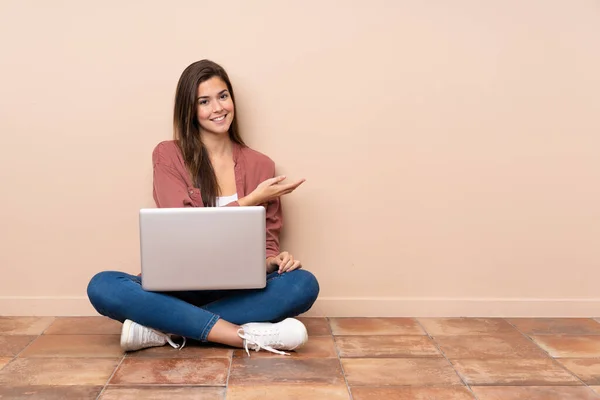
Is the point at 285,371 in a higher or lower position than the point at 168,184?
lower

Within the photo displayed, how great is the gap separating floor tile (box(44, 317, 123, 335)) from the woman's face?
0.79 metres

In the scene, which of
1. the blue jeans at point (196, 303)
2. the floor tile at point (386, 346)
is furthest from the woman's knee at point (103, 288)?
the floor tile at point (386, 346)

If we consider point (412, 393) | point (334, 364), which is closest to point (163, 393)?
point (334, 364)

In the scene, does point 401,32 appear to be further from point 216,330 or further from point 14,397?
point 14,397

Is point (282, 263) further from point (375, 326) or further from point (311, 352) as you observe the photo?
point (375, 326)

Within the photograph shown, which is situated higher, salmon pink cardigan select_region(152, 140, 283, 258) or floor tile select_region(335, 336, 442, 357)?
salmon pink cardigan select_region(152, 140, 283, 258)

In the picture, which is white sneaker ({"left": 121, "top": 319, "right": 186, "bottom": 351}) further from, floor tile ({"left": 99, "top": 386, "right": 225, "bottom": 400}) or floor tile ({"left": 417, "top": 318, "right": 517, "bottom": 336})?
floor tile ({"left": 417, "top": 318, "right": 517, "bottom": 336})

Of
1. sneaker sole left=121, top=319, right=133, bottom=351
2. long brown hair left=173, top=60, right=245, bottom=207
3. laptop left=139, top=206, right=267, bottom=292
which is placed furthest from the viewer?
long brown hair left=173, top=60, right=245, bottom=207

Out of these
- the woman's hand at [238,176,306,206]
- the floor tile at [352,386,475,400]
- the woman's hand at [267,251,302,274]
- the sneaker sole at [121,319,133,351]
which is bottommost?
the floor tile at [352,386,475,400]

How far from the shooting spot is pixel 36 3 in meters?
2.58

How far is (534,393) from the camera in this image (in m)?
1.89

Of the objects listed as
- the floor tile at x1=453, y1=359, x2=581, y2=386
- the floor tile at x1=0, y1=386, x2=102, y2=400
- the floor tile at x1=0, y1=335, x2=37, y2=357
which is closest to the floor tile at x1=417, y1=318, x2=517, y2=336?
the floor tile at x1=453, y1=359, x2=581, y2=386

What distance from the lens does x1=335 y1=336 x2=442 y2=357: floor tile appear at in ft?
7.36

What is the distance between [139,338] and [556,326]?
149cm
